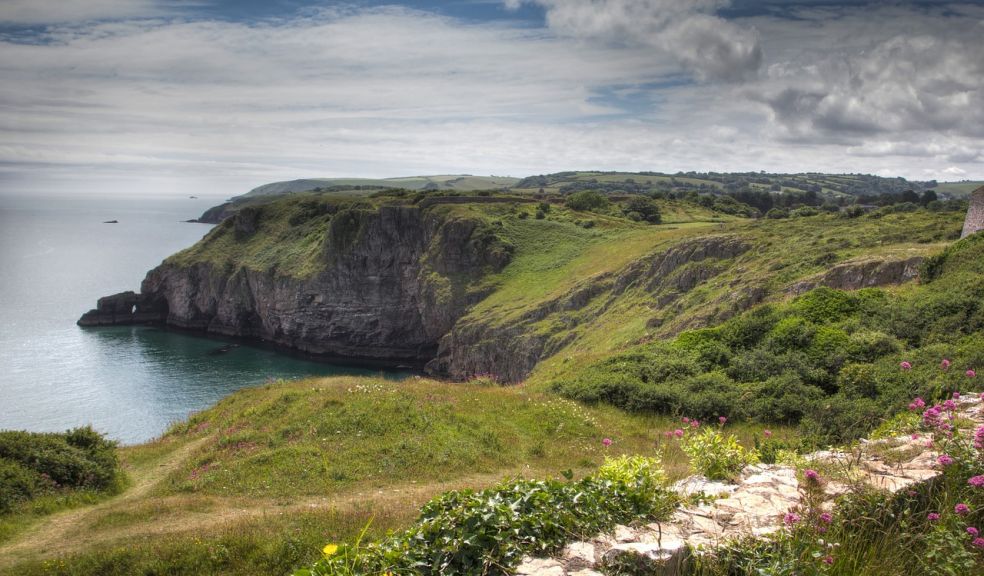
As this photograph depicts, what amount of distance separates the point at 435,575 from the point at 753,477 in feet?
18.0

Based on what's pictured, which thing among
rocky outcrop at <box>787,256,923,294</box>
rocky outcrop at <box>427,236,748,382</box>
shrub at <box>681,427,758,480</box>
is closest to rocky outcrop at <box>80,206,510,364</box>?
rocky outcrop at <box>427,236,748,382</box>

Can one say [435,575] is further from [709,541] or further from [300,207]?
[300,207]

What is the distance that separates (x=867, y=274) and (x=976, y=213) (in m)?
5.61

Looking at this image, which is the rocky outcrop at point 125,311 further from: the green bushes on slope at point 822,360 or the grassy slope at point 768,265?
the green bushes on slope at point 822,360

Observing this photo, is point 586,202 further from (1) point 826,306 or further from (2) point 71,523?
(2) point 71,523

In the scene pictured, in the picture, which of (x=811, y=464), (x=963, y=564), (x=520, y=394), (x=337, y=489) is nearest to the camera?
(x=963, y=564)

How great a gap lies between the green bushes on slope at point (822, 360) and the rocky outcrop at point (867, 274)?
3162mm

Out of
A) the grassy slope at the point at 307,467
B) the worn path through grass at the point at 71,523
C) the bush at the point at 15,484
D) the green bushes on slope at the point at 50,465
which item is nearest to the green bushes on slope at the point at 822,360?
the grassy slope at the point at 307,467

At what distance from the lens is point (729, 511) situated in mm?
7234

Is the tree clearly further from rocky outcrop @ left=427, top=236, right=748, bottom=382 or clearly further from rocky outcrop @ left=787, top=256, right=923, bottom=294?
rocky outcrop @ left=787, top=256, right=923, bottom=294

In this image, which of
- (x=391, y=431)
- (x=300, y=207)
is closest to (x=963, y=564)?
(x=391, y=431)

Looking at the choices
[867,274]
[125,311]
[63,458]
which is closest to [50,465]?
[63,458]

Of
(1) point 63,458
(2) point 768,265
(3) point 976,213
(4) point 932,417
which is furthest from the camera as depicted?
(2) point 768,265

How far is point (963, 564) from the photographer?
5270 mm
